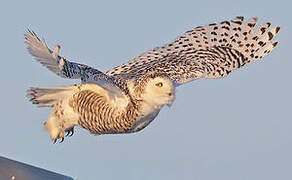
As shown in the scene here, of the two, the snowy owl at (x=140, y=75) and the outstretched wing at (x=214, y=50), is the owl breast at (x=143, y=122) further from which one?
the outstretched wing at (x=214, y=50)

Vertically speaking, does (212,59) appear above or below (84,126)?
above

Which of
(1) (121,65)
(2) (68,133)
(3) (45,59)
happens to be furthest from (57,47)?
(1) (121,65)

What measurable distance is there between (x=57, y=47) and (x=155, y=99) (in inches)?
64.1

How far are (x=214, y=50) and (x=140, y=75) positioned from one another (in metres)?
2.74

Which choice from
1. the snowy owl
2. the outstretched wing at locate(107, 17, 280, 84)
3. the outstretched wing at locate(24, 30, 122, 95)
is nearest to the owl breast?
the snowy owl

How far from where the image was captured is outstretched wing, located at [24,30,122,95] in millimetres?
Answer: 9836

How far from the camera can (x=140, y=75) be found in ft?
37.9

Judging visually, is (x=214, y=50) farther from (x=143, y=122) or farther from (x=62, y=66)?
(x=62, y=66)

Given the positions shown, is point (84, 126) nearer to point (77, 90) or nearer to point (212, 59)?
point (77, 90)

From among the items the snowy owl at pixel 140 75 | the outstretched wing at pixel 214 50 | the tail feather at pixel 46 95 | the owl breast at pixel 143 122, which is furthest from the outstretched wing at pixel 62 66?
the outstretched wing at pixel 214 50

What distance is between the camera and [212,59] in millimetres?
13391

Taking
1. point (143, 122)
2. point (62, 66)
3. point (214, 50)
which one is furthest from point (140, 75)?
point (214, 50)

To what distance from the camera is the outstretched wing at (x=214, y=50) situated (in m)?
13.0

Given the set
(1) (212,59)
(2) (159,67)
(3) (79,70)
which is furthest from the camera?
(1) (212,59)
